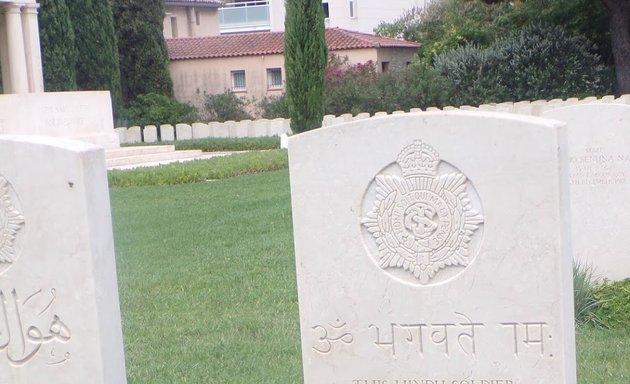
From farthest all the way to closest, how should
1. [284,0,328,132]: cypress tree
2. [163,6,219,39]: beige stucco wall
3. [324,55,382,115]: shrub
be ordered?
[163,6,219,39]: beige stucco wall
[324,55,382,115]: shrub
[284,0,328,132]: cypress tree

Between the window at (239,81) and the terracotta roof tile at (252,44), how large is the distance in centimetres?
78

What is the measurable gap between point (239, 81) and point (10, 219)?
3452cm

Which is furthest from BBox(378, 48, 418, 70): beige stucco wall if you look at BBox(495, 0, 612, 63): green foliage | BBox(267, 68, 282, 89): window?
BBox(495, 0, 612, 63): green foliage

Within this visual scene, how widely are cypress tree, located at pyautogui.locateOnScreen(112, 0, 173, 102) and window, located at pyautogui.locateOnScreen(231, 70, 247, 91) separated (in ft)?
11.9

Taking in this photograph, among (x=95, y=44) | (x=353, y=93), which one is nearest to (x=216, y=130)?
(x=353, y=93)

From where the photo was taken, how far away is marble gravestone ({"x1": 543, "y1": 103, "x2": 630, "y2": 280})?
6.76 meters

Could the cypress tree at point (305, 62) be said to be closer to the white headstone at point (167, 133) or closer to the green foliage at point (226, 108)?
A: the white headstone at point (167, 133)

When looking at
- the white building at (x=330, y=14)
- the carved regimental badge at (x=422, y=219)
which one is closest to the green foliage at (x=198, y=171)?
the carved regimental badge at (x=422, y=219)

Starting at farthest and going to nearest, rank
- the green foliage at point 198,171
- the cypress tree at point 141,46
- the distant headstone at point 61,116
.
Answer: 1. the cypress tree at point 141,46
2. the distant headstone at point 61,116
3. the green foliage at point 198,171

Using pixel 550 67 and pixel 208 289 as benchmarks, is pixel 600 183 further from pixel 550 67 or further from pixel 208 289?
pixel 550 67

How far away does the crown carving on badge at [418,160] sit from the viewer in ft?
13.0

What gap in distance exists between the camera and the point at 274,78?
38.0 meters

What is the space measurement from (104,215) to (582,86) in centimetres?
2607

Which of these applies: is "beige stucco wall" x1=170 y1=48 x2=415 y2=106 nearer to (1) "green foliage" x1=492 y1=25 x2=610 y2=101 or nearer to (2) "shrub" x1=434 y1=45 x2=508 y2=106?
(2) "shrub" x1=434 y1=45 x2=508 y2=106
